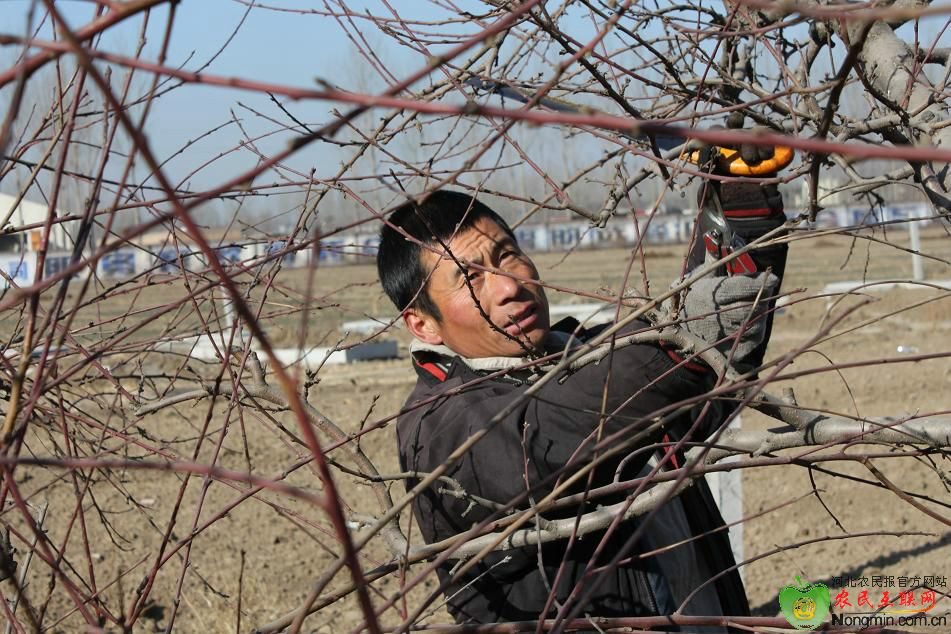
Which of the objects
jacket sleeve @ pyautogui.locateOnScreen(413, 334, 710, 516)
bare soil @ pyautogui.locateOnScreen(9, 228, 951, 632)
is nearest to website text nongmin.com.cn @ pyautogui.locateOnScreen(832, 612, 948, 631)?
jacket sleeve @ pyautogui.locateOnScreen(413, 334, 710, 516)

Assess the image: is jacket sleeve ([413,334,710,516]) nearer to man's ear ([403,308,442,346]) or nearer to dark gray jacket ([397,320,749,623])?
dark gray jacket ([397,320,749,623])

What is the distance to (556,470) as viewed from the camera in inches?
67.1

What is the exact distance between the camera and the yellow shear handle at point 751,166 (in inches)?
70.5

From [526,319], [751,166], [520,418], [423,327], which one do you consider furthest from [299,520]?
[751,166]

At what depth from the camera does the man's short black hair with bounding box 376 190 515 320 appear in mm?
2195

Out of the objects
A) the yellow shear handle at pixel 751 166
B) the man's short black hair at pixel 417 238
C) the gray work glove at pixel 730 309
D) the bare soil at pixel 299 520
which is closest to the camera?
the gray work glove at pixel 730 309

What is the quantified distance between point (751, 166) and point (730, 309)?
452 mm

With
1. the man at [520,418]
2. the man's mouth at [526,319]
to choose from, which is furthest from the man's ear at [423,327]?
the man's mouth at [526,319]

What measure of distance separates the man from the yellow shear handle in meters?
0.12

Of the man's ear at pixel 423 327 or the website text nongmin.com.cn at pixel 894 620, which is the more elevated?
the man's ear at pixel 423 327

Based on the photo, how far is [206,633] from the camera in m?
4.34

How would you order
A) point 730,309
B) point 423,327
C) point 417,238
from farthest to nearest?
1. point 423,327
2. point 417,238
3. point 730,309

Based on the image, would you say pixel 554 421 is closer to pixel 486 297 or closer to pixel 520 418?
pixel 520 418

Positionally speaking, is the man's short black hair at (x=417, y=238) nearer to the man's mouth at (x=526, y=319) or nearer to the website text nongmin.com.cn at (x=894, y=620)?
the man's mouth at (x=526, y=319)
